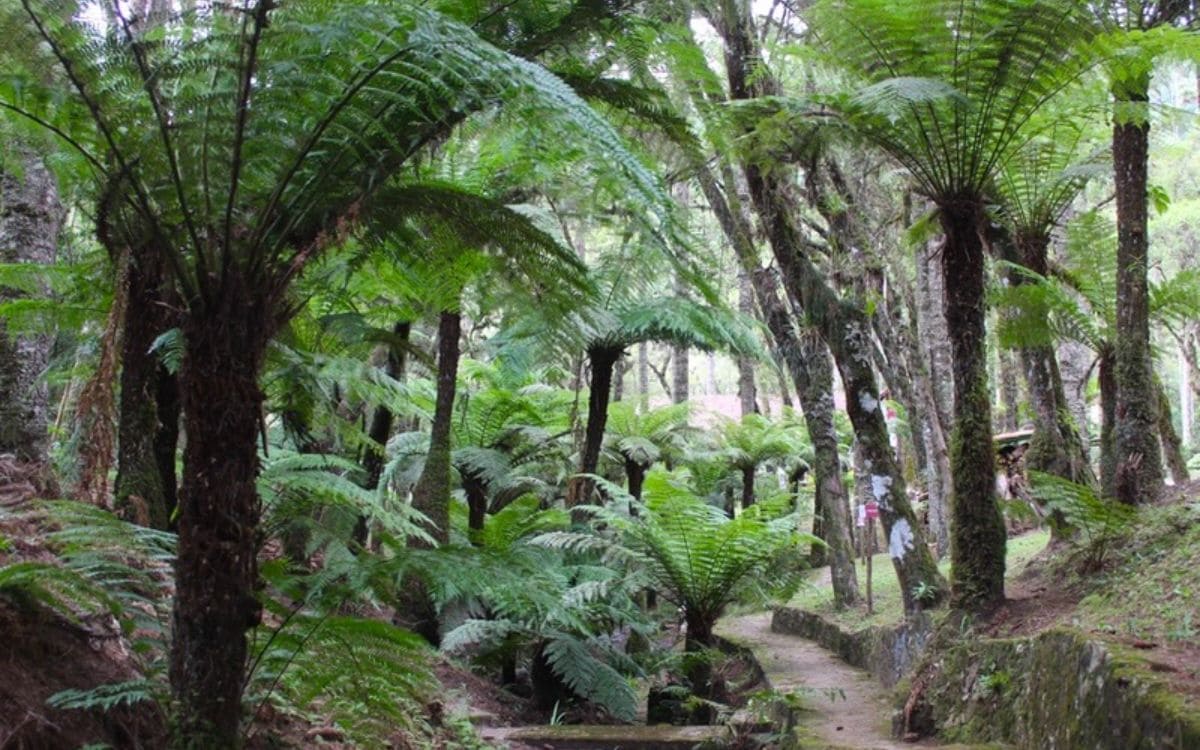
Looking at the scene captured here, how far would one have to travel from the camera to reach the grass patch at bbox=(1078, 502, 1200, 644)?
3125mm

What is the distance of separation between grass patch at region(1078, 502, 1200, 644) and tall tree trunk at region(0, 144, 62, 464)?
467cm

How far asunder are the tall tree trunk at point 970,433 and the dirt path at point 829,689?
76cm

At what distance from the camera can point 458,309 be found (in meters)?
4.94

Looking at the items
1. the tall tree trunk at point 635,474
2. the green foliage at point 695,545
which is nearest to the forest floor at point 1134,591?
the green foliage at point 695,545

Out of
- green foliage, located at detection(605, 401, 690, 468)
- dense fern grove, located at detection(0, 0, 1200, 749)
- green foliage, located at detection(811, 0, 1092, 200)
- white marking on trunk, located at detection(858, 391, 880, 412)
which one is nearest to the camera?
dense fern grove, located at detection(0, 0, 1200, 749)

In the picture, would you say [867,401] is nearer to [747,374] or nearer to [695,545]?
[695,545]

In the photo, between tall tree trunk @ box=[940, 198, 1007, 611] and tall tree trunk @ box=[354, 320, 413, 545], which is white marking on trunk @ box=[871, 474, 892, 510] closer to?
tall tree trunk @ box=[940, 198, 1007, 611]

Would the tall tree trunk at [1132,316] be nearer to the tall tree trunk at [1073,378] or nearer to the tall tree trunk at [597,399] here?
the tall tree trunk at [597,399]

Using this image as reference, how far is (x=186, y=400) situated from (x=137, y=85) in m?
0.82

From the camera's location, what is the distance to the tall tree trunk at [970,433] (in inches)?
166

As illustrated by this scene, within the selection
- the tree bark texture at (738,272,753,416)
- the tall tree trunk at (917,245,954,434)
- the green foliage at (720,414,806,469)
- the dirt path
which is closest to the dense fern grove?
the dirt path

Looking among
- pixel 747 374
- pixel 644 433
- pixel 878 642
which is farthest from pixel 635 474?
pixel 747 374

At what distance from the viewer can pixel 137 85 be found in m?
2.31

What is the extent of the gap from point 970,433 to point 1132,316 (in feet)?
3.80
